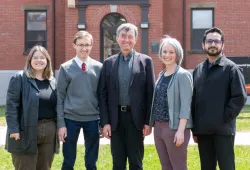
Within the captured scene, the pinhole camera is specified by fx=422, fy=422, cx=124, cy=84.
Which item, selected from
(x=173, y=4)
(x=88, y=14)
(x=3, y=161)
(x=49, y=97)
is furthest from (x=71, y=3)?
(x=49, y=97)

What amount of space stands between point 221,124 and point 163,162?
838 mm

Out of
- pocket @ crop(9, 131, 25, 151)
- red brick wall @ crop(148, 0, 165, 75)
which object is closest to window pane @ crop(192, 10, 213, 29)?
red brick wall @ crop(148, 0, 165, 75)

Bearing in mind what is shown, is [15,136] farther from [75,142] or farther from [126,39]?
[126,39]

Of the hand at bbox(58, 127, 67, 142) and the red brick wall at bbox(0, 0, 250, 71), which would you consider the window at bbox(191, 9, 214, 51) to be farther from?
the hand at bbox(58, 127, 67, 142)

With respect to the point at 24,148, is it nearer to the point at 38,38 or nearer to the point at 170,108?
the point at 170,108

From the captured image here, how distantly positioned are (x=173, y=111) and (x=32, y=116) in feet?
5.56

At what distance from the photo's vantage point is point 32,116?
510cm

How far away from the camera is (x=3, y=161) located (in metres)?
7.52

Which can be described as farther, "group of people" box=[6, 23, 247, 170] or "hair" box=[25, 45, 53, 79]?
"hair" box=[25, 45, 53, 79]

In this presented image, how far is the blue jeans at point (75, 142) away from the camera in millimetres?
5699

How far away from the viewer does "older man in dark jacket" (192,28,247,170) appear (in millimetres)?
5020

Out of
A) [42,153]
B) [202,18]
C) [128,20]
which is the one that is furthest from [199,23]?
[42,153]

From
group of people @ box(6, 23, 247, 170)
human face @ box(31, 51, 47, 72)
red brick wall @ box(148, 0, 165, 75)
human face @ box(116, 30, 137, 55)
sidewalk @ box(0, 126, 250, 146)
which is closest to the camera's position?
group of people @ box(6, 23, 247, 170)

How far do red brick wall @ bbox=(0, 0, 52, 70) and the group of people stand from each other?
1343 centimetres
